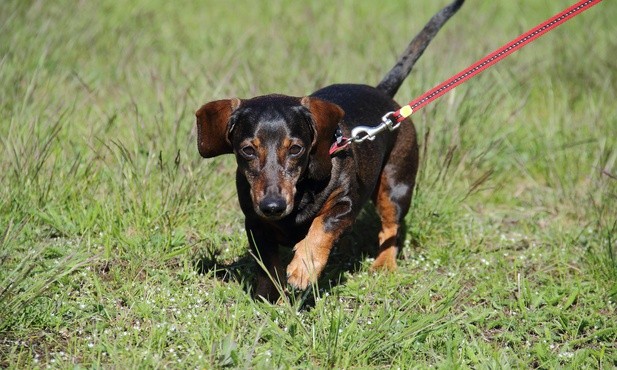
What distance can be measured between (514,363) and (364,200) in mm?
1024

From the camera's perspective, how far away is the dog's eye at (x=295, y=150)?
3.46 metres

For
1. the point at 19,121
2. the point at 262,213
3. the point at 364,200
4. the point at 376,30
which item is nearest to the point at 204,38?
the point at 376,30

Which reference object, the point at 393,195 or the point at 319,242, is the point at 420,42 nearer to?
the point at 393,195

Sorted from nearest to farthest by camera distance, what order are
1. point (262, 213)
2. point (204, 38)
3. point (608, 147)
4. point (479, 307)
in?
point (262, 213), point (479, 307), point (608, 147), point (204, 38)

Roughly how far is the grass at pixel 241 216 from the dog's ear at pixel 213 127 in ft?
2.29

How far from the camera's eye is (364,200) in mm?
3971

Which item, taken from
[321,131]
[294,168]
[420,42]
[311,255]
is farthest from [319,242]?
[420,42]

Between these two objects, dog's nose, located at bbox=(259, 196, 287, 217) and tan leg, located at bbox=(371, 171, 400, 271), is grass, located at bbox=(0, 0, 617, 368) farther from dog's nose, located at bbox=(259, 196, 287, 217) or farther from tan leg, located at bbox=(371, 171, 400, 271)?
dog's nose, located at bbox=(259, 196, 287, 217)

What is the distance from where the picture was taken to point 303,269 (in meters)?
3.47

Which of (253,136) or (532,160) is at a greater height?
(253,136)

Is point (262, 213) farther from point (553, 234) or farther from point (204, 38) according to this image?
point (204, 38)

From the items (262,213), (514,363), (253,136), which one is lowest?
(514,363)

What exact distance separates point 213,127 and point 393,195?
1231 mm

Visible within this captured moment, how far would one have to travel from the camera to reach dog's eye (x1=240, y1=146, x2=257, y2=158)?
3.45 metres
